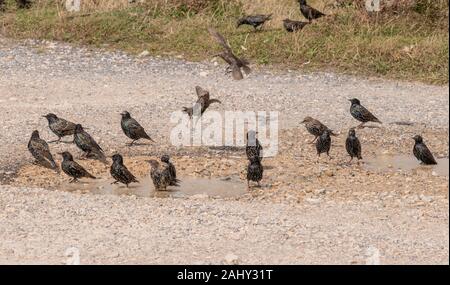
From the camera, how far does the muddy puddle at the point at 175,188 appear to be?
1211cm

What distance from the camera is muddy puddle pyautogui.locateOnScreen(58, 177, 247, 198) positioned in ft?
39.7

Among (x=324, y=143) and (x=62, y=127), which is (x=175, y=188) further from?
(x=62, y=127)

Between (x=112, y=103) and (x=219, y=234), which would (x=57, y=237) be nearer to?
(x=219, y=234)

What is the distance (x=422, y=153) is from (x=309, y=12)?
27.5 feet

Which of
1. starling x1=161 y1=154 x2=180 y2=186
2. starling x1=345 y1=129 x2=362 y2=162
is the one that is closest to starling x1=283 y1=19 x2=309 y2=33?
starling x1=345 y1=129 x2=362 y2=162

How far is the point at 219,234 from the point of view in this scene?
32.6 ft

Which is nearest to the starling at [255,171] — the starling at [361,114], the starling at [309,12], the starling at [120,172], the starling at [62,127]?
the starling at [120,172]

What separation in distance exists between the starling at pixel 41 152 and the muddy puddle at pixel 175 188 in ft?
1.97

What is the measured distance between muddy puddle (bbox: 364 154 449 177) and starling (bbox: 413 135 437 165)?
0.08 meters

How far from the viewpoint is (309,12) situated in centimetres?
2116

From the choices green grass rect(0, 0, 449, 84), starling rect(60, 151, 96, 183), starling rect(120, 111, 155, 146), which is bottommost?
starling rect(60, 151, 96, 183)

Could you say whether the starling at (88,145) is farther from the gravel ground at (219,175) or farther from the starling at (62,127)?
the starling at (62,127)

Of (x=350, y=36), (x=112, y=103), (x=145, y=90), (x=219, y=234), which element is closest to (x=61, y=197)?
(x=219, y=234)

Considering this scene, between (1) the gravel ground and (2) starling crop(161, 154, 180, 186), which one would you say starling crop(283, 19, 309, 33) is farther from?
(2) starling crop(161, 154, 180, 186)
